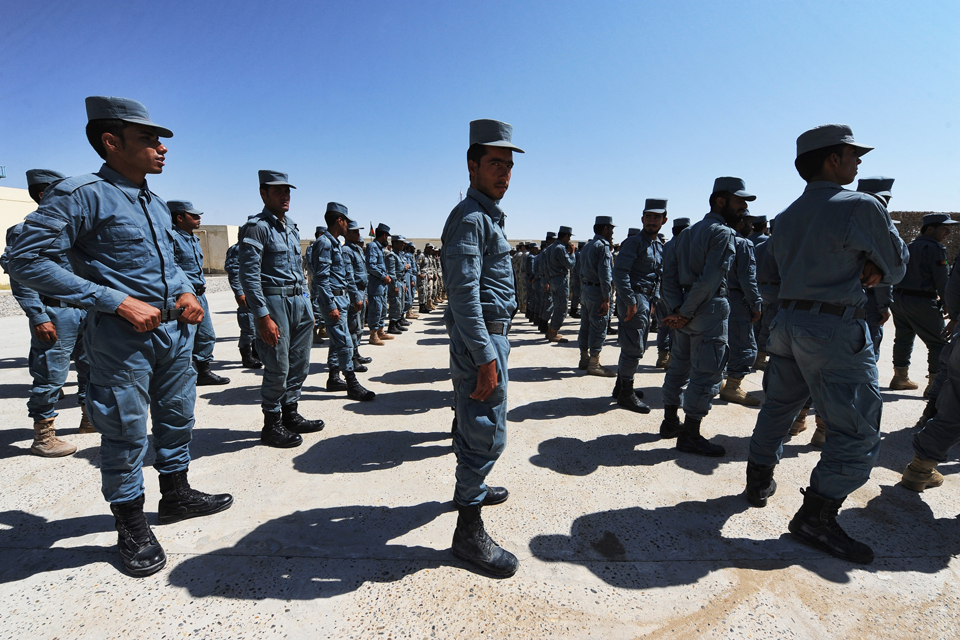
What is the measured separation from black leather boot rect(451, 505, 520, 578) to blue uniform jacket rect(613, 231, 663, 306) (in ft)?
11.0

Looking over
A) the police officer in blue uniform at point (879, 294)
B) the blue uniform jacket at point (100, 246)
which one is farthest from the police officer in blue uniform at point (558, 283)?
the blue uniform jacket at point (100, 246)

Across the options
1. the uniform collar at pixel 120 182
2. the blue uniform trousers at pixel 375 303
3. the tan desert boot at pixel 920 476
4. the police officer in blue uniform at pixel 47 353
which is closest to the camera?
the uniform collar at pixel 120 182

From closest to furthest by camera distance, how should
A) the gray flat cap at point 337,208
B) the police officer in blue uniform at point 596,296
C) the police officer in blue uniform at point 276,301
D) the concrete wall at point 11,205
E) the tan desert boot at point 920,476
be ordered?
1. the tan desert boot at point 920,476
2. the police officer in blue uniform at point 276,301
3. the gray flat cap at point 337,208
4. the police officer in blue uniform at point 596,296
5. the concrete wall at point 11,205

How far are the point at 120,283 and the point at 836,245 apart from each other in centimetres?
380

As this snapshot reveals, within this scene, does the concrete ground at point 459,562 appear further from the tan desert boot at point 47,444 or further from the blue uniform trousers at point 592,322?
the blue uniform trousers at point 592,322

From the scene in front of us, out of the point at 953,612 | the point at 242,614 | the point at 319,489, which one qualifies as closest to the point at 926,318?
A: the point at 953,612

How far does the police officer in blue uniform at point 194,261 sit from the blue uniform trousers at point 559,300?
598 cm

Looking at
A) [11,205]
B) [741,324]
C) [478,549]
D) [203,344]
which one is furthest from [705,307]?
[11,205]

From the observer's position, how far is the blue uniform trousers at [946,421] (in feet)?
9.48

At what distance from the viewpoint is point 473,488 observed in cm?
230

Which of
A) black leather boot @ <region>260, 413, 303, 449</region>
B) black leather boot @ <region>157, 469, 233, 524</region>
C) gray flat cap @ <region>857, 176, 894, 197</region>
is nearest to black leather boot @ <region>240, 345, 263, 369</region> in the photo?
black leather boot @ <region>260, 413, 303, 449</region>

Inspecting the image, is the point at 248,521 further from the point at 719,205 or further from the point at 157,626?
the point at 719,205

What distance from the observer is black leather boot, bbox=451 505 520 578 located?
2.23 metres

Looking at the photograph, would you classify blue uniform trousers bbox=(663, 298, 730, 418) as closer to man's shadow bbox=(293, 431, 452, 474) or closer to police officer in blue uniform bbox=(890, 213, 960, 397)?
man's shadow bbox=(293, 431, 452, 474)
